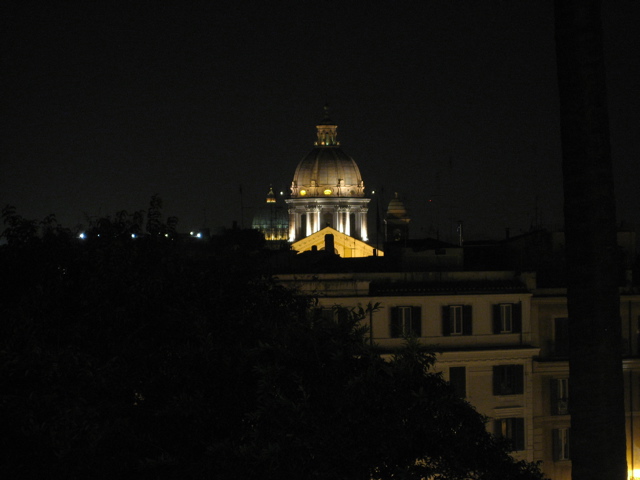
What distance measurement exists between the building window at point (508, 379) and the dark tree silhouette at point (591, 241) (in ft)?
62.7

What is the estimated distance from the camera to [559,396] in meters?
26.2

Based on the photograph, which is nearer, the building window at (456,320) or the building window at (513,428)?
the building window at (513,428)

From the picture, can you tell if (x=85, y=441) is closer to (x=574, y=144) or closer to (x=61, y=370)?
(x=61, y=370)

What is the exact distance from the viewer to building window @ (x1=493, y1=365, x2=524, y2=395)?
25.8 m

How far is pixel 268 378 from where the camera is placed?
972 centimetres

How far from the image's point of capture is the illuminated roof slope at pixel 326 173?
4668 inches

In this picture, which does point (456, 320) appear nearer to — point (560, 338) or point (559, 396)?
point (560, 338)

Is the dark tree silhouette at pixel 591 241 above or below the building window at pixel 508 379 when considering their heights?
above

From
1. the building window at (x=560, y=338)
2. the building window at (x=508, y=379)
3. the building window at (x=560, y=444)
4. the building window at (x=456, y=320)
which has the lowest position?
the building window at (x=560, y=444)

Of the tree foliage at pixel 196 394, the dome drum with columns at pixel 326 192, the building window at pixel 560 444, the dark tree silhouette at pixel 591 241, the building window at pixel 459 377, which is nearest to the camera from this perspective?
the dark tree silhouette at pixel 591 241

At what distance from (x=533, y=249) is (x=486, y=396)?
810 centimetres

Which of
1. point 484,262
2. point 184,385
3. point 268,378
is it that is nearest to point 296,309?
point 184,385

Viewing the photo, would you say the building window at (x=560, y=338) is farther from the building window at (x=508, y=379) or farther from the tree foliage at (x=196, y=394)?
the tree foliage at (x=196, y=394)

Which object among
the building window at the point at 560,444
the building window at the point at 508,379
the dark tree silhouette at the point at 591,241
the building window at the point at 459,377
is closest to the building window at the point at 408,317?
the building window at the point at 459,377
